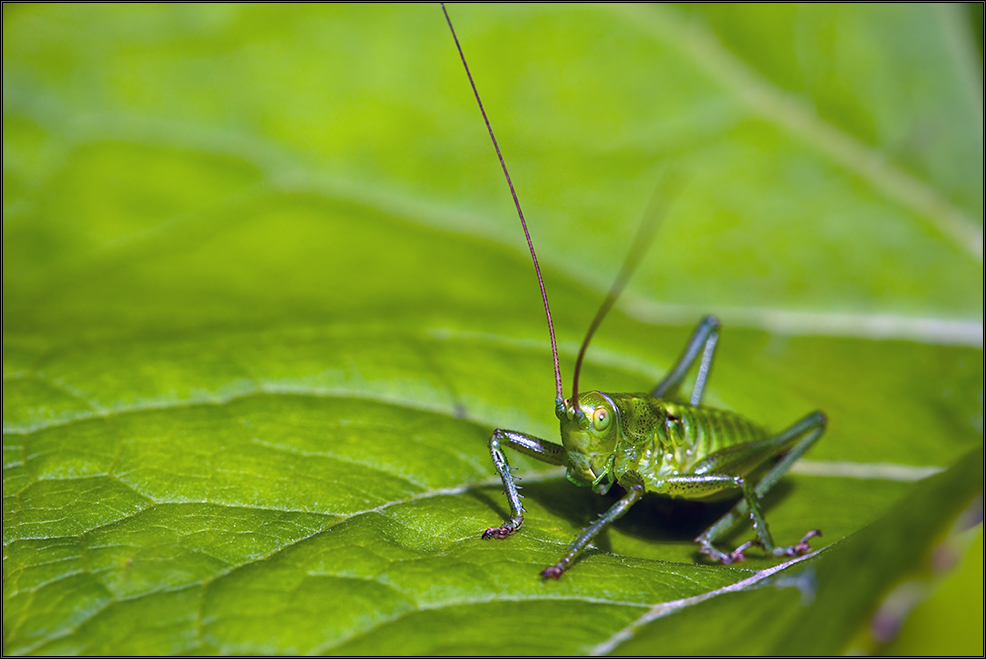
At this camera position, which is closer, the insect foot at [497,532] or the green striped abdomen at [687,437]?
the insect foot at [497,532]

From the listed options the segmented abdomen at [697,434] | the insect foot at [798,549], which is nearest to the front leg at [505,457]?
the segmented abdomen at [697,434]

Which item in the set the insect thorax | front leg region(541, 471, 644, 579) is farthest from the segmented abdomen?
front leg region(541, 471, 644, 579)

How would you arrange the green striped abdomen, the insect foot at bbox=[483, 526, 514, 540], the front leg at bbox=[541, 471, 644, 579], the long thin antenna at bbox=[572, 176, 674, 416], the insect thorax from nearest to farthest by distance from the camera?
the front leg at bbox=[541, 471, 644, 579]
the insect foot at bbox=[483, 526, 514, 540]
the insect thorax
the green striped abdomen
the long thin antenna at bbox=[572, 176, 674, 416]

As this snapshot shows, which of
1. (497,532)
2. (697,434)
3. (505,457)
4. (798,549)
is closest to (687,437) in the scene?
(697,434)

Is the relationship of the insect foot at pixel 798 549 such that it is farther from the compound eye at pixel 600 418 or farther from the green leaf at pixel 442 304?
the compound eye at pixel 600 418

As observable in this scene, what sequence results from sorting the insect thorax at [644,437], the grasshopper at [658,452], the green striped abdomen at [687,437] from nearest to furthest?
the grasshopper at [658,452] < the insect thorax at [644,437] < the green striped abdomen at [687,437]

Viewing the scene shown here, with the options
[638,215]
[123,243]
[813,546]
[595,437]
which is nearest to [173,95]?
[123,243]

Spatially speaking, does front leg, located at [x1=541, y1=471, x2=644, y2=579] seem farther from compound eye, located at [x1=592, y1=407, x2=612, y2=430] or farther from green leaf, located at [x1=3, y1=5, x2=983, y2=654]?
compound eye, located at [x1=592, y1=407, x2=612, y2=430]

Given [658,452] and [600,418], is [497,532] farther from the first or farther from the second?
[658,452]
